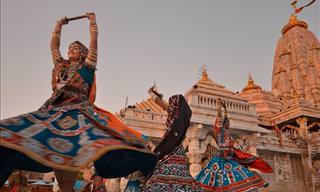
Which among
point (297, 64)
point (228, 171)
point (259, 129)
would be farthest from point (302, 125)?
point (297, 64)

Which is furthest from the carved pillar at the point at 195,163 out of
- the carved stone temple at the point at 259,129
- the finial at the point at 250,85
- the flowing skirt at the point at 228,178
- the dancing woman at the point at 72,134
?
the finial at the point at 250,85

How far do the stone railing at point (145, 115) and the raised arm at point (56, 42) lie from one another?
8.32 m

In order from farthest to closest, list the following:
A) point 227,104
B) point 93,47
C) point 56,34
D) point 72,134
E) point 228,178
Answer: point 227,104, point 228,178, point 56,34, point 93,47, point 72,134

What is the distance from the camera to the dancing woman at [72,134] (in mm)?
2074

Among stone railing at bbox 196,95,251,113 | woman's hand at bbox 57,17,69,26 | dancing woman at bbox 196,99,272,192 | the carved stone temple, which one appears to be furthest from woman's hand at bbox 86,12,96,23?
stone railing at bbox 196,95,251,113

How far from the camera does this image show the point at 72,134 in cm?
238

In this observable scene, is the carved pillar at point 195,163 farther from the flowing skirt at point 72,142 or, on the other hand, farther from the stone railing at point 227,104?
the flowing skirt at point 72,142

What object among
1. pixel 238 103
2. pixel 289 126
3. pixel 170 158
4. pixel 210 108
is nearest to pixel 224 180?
pixel 170 158

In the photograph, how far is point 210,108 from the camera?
1258cm

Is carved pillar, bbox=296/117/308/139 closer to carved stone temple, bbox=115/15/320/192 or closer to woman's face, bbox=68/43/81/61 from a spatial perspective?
carved stone temple, bbox=115/15/320/192

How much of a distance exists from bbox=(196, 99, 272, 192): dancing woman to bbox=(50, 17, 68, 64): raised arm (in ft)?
8.30

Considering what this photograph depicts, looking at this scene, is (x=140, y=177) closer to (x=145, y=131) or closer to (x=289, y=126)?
(x=145, y=131)

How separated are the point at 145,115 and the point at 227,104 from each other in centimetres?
379

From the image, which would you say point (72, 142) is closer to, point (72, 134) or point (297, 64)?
point (72, 134)
